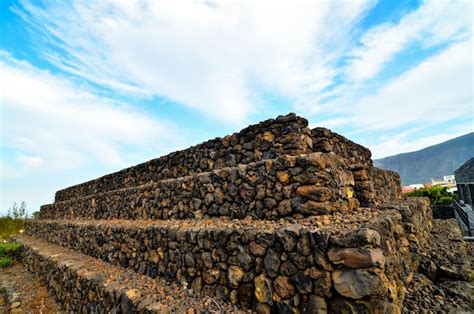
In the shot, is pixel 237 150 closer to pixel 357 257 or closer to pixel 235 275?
pixel 235 275

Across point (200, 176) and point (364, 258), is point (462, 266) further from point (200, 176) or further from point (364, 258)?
point (200, 176)

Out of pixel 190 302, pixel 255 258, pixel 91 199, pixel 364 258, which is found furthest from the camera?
pixel 91 199

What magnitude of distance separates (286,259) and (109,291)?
3.18 meters

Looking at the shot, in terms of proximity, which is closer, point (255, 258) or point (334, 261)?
point (334, 261)

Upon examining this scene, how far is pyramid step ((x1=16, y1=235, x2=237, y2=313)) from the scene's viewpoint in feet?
11.1

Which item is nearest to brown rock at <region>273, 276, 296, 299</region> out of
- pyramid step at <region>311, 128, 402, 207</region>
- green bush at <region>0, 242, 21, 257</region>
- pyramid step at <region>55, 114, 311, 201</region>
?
pyramid step at <region>55, 114, 311, 201</region>

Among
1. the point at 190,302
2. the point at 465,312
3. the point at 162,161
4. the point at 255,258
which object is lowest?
the point at 465,312

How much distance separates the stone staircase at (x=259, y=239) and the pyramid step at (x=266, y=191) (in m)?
0.02

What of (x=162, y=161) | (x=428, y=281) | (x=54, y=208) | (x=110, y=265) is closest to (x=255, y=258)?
(x=428, y=281)

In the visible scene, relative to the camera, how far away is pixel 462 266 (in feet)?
15.0

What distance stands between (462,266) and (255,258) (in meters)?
4.21

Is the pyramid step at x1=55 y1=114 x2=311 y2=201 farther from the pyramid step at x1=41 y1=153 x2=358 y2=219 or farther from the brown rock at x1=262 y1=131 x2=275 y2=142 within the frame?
the pyramid step at x1=41 y1=153 x2=358 y2=219

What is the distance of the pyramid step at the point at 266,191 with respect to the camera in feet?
10.8

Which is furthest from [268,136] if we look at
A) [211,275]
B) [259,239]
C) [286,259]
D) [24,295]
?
[24,295]
